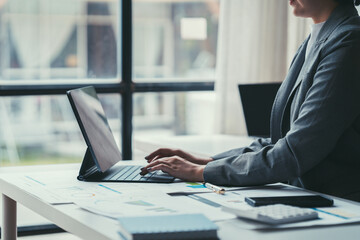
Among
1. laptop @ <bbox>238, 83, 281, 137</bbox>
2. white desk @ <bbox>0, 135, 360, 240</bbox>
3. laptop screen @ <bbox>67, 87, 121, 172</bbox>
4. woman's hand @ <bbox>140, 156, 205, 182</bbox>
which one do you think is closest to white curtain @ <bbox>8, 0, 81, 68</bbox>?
laptop @ <bbox>238, 83, 281, 137</bbox>

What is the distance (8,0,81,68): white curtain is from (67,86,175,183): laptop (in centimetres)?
172

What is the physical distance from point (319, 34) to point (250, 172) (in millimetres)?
495

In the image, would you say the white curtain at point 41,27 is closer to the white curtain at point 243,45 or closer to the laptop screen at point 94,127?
the white curtain at point 243,45

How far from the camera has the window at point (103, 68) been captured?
148 inches

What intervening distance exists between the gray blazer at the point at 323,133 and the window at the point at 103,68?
7.20ft

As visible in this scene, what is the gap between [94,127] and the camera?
2.00 meters

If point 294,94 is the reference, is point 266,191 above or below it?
below

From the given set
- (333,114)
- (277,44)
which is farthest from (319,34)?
(277,44)

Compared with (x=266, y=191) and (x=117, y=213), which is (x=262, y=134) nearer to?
(x=266, y=191)

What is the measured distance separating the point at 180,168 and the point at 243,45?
7.26 feet

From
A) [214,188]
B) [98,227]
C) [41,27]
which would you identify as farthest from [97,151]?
[41,27]

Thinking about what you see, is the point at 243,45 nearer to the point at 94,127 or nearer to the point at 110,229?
the point at 94,127

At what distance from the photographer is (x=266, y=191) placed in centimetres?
176

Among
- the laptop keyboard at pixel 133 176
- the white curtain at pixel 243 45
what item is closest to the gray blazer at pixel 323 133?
the laptop keyboard at pixel 133 176
